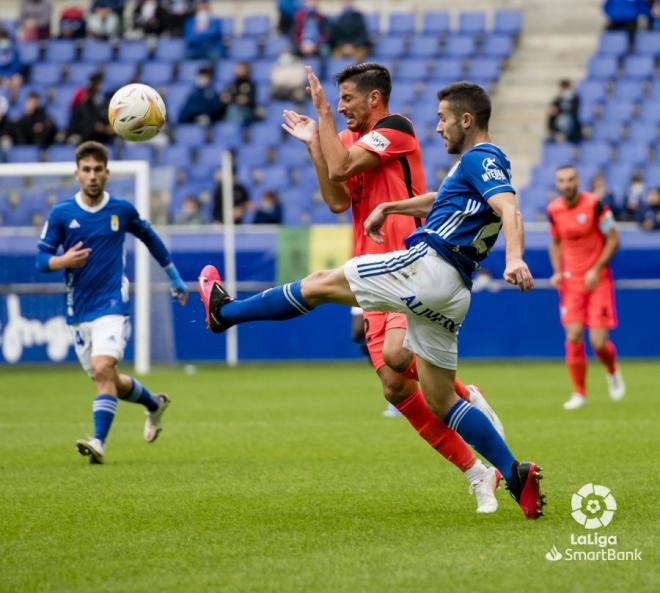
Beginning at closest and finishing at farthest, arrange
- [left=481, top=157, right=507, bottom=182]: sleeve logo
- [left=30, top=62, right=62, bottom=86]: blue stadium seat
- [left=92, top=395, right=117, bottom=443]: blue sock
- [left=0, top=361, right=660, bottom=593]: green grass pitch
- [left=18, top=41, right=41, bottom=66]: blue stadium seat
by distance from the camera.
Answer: [left=0, top=361, right=660, bottom=593]: green grass pitch < [left=481, top=157, right=507, bottom=182]: sleeve logo < [left=92, top=395, right=117, bottom=443]: blue sock < [left=30, top=62, right=62, bottom=86]: blue stadium seat < [left=18, top=41, right=41, bottom=66]: blue stadium seat

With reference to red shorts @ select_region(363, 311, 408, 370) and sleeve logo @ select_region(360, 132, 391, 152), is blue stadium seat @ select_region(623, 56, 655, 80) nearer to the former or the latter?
red shorts @ select_region(363, 311, 408, 370)

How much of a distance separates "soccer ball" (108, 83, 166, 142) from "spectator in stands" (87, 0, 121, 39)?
2068cm

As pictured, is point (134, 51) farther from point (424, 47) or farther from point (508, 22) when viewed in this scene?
point (508, 22)

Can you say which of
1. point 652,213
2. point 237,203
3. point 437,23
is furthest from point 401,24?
point 652,213

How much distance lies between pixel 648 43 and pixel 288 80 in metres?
6.71

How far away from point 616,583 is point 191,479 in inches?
164

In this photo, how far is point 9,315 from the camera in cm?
2080

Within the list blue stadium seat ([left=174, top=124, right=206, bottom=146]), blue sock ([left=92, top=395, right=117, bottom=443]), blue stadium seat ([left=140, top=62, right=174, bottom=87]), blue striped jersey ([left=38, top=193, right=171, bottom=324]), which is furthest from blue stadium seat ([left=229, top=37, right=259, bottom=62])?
blue sock ([left=92, top=395, right=117, bottom=443])

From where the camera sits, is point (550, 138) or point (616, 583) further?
point (550, 138)

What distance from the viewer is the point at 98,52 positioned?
95.7 feet

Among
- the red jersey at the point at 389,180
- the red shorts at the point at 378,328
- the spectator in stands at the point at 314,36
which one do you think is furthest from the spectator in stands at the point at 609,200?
the red shorts at the point at 378,328

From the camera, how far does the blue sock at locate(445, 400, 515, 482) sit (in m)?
7.26

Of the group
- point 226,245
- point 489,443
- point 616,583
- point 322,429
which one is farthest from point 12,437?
point 226,245

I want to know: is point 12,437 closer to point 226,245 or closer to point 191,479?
point 191,479
